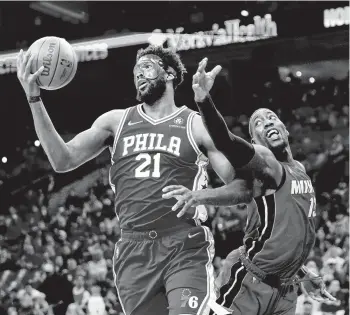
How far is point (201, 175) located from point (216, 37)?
14.8 metres

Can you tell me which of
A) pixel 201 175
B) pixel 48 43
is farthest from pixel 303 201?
pixel 48 43

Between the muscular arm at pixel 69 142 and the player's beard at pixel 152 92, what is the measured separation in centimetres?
17

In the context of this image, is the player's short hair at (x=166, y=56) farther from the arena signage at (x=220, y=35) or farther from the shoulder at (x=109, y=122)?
the arena signage at (x=220, y=35)

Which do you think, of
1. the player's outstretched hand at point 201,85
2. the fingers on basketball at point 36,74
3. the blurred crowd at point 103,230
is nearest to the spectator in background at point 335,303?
the blurred crowd at point 103,230

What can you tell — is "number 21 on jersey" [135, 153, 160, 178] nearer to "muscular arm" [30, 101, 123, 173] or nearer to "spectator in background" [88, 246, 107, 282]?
"muscular arm" [30, 101, 123, 173]

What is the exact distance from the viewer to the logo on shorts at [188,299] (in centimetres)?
360

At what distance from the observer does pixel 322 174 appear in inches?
583

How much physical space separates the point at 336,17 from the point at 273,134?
1299cm

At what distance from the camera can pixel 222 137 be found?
3.48 m

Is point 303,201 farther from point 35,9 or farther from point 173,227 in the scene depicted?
point 35,9

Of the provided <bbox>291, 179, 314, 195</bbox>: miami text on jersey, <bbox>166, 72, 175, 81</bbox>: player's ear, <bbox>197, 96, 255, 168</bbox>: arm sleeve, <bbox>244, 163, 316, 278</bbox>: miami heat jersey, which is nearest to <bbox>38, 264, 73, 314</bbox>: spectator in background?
<bbox>244, 163, 316, 278</bbox>: miami heat jersey

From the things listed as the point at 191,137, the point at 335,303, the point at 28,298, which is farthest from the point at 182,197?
the point at 28,298

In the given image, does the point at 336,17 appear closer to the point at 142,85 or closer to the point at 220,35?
the point at 220,35

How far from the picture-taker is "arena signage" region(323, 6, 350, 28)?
1714 centimetres
